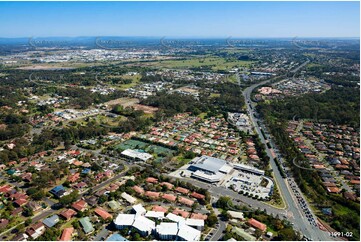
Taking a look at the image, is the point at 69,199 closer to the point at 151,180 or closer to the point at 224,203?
the point at 151,180

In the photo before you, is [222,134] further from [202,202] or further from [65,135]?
[65,135]

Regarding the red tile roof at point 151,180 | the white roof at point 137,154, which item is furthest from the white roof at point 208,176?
the white roof at point 137,154

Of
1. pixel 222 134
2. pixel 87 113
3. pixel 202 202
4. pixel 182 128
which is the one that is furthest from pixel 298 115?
pixel 87 113

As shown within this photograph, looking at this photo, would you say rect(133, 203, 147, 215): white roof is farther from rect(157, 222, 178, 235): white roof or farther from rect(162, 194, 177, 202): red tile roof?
rect(162, 194, 177, 202): red tile roof

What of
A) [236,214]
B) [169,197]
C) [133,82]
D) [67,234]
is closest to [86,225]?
[67,234]

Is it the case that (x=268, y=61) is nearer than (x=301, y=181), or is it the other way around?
(x=301, y=181)

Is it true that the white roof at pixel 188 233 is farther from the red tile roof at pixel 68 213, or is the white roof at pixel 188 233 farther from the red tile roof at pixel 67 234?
the red tile roof at pixel 68 213
